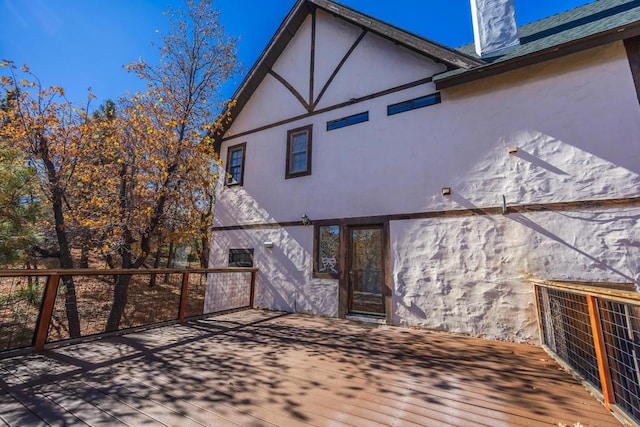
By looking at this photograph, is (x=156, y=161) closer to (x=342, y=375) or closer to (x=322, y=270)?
(x=322, y=270)

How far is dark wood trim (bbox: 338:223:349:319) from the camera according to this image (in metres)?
6.23

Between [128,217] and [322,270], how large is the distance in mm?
5469

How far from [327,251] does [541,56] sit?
5.66 m

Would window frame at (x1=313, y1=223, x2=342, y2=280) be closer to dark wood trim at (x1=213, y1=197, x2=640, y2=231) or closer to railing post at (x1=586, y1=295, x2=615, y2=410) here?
dark wood trim at (x1=213, y1=197, x2=640, y2=231)

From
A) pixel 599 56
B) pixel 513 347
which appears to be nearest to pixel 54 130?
pixel 513 347

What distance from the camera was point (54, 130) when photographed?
6836 mm

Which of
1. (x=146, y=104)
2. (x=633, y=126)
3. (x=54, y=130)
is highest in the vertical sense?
(x=146, y=104)

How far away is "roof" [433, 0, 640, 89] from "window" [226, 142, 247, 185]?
602 cm

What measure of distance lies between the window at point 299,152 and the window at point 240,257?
2.57 meters

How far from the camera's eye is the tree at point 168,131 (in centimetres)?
740

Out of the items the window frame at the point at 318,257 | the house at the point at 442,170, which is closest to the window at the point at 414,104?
the house at the point at 442,170

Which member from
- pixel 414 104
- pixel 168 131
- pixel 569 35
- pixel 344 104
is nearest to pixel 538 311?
pixel 414 104

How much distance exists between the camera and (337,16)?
7.61 meters

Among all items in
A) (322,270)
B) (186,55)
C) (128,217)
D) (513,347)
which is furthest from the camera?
(186,55)
